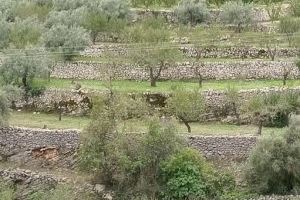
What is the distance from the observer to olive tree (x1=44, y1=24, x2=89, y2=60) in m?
57.5

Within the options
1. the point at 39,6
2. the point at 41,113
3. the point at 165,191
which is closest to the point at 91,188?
the point at 165,191

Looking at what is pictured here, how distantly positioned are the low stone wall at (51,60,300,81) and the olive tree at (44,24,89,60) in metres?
2.01

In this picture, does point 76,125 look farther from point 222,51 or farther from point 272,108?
point 222,51

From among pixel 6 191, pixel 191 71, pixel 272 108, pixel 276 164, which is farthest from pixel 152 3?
pixel 276 164

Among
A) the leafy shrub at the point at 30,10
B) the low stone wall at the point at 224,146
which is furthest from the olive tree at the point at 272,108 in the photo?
the leafy shrub at the point at 30,10

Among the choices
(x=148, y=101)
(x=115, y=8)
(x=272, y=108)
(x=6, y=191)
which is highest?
(x=115, y=8)

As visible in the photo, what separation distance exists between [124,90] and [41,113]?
222 inches

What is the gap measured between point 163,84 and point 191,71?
8.65 feet

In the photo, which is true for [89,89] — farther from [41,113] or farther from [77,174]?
[77,174]

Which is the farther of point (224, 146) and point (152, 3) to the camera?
point (152, 3)

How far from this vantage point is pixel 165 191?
4044 centimetres

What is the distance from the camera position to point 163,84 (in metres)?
54.2

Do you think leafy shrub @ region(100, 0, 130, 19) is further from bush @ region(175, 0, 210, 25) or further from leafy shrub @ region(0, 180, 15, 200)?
leafy shrub @ region(0, 180, 15, 200)

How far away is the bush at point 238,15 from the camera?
66875 millimetres
